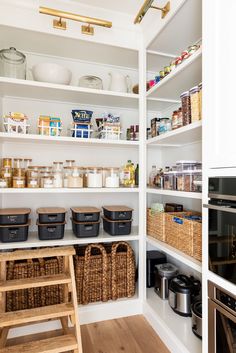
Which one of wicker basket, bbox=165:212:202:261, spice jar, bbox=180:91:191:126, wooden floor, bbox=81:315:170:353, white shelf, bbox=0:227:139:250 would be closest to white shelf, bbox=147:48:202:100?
spice jar, bbox=180:91:191:126

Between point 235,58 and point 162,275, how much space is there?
1.63 metres

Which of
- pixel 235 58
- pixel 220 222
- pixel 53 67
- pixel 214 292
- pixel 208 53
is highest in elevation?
pixel 53 67

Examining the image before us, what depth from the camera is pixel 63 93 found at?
1879 mm

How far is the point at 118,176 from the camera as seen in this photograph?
2.00 meters

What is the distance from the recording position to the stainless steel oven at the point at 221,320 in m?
1.00

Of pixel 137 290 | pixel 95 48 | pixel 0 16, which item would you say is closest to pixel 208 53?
pixel 95 48

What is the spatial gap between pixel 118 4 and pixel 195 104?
106 centimetres

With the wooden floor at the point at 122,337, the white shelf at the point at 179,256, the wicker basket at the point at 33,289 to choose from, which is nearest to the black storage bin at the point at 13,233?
the wicker basket at the point at 33,289

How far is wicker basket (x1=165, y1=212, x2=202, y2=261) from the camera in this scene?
54.6 inches

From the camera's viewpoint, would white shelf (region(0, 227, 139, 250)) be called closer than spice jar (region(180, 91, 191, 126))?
No

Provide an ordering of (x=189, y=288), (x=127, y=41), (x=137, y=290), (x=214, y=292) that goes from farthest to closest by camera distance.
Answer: (x=137, y=290) < (x=127, y=41) < (x=189, y=288) < (x=214, y=292)

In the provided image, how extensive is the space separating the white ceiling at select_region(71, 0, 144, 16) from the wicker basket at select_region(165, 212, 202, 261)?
157 centimetres

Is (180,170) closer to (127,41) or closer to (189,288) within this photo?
(189,288)

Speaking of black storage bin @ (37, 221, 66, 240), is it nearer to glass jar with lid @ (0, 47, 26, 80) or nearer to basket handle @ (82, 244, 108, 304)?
basket handle @ (82, 244, 108, 304)
